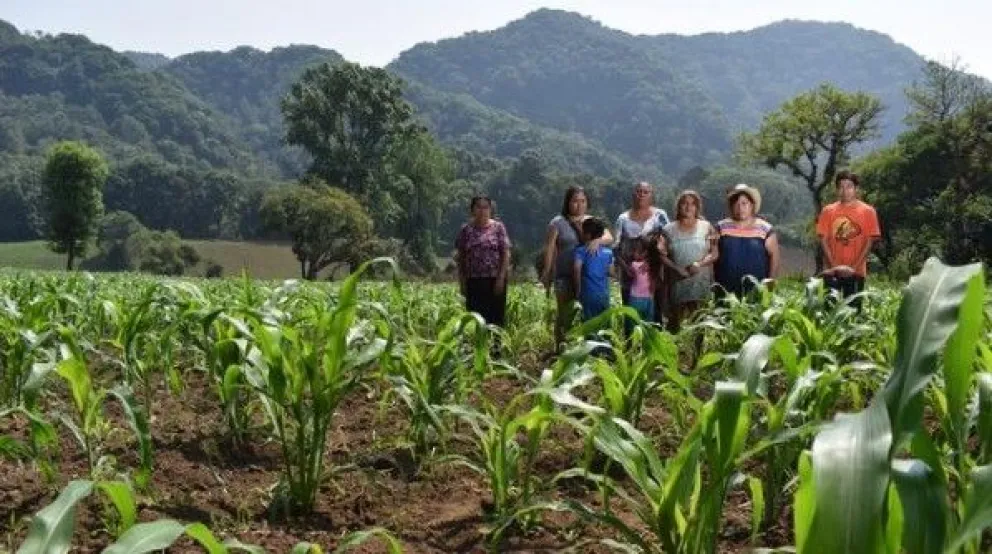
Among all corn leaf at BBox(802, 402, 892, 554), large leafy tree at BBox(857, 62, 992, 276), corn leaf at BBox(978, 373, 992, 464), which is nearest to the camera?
corn leaf at BBox(802, 402, 892, 554)

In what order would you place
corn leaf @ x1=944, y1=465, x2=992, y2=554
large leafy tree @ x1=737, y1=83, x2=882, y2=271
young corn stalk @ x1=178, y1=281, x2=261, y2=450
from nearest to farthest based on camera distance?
corn leaf @ x1=944, y1=465, x2=992, y2=554
young corn stalk @ x1=178, y1=281, x2=261, y2=450
large leafy tree @ x1=737, y1=83, x2=882, y2=271

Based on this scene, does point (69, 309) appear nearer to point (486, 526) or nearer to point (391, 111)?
point (486, 526)

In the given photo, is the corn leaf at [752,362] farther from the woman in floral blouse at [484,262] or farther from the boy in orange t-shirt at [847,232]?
the boy in orange t-shirt at [847,232]

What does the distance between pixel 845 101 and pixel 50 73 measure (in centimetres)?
17926

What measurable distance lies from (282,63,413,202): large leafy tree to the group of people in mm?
49841

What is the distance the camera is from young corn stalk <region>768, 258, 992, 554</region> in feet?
3.39

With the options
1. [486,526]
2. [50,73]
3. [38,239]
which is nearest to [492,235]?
[486,526]

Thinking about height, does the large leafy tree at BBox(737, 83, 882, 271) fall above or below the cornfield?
above

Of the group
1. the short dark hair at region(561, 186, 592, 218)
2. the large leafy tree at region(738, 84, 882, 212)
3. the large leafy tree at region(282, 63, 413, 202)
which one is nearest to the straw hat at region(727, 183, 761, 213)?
the short dark hair at region(561, 186, 592, 218)

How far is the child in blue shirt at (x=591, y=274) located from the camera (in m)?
5.93

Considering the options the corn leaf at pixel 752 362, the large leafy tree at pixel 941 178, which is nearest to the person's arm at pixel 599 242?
the corn leaf at pixel 752 362

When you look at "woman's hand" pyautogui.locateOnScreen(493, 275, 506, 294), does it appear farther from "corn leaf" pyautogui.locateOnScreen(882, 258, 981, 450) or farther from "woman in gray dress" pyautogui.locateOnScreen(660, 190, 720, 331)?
"corn leaf" pyautogui.locateOnScreen(882, 258, 981, 450)

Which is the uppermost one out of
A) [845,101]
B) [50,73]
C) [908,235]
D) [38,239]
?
[50,73]

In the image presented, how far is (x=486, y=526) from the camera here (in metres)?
2.58
